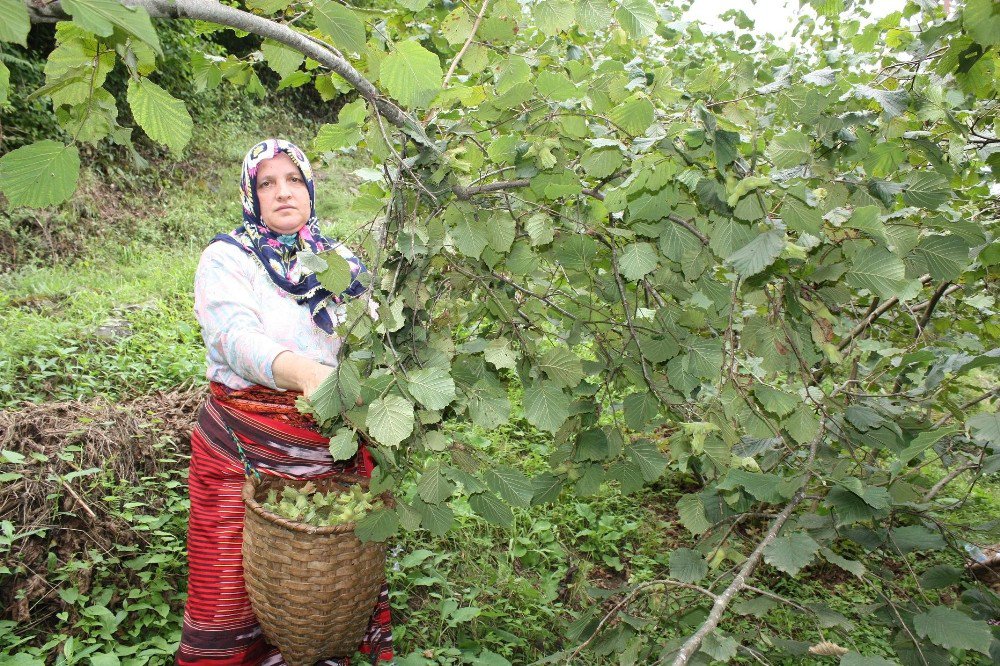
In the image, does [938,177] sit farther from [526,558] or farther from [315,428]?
[526,558]

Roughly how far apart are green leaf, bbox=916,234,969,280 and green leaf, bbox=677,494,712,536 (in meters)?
0.75

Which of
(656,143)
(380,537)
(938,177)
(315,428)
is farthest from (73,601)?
(938,177)

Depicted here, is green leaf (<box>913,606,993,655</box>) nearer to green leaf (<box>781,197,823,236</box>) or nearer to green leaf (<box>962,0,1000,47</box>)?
green leaf (<box>781,197,823,236</box>)

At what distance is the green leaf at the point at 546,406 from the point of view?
1543mm

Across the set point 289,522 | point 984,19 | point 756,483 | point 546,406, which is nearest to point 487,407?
point 546,406

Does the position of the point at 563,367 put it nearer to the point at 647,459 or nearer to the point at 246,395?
the point at 647,459

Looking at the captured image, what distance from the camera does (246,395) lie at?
87.6 inches

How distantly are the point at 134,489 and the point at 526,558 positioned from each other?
6.23 feet

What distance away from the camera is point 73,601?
2.67 metres

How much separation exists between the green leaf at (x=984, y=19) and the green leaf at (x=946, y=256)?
0.38 metres

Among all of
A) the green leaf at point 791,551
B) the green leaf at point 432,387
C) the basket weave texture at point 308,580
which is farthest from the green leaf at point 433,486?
the green leaf at point 791,551

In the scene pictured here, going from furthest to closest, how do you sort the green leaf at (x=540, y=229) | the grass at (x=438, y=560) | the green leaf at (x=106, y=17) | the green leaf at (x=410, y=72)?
the grass at (x=438, y=560) → the green leaf at (x=540, y=229) → the green leaf at (x=410, y=72) → the green leaf at (x=106, y=17)

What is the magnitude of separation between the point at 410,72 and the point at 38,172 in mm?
591

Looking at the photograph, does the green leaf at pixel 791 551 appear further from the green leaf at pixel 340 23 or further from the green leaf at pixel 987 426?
the green leaf at pixel 340 23
